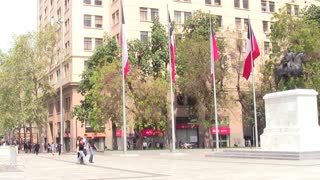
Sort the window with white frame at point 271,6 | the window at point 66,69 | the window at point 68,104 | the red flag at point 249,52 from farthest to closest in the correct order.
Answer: the window with white frame at point 271,6
the window at point 66,69
the window at point 68,104
the red flag at point 249,52

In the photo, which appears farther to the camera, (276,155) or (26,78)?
(26,78)

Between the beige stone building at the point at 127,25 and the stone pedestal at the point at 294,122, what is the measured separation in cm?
3849

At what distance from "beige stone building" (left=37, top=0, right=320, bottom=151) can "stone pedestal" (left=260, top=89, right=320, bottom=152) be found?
3849 cm

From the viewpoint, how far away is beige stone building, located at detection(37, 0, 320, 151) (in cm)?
7231

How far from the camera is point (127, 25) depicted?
70.8m

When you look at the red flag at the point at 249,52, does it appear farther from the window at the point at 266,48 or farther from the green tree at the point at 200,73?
the window at the point at 266,48

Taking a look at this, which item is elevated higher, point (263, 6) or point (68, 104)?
point (263, 6)

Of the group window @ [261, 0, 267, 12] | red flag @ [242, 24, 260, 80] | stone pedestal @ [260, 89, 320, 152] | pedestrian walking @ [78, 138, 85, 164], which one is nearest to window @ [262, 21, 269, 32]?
window @ [261, 0, 267, 12]

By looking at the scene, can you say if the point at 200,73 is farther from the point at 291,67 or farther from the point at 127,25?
the point at 291,67

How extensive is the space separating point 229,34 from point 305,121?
2988 centimetres

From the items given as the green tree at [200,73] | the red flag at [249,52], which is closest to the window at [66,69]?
the green tree at [200,73]

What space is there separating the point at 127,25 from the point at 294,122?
1744 inches

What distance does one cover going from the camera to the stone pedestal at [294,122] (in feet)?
95.5

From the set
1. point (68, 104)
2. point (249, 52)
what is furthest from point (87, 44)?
point (249, 52)
